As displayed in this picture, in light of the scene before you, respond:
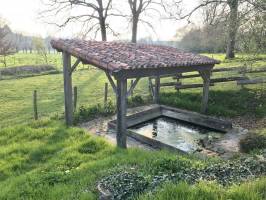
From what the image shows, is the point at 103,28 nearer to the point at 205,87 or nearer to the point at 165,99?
the point at 165,99

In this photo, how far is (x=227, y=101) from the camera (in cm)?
1499

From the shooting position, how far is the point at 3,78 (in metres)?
29.2

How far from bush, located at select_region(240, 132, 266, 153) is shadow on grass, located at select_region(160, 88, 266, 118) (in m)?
4.06

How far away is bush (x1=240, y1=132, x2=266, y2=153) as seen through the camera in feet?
30.5

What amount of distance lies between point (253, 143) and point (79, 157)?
5.39 meters

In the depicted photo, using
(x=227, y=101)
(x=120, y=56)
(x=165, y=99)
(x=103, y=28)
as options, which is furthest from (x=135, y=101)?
(x=103, y=28)

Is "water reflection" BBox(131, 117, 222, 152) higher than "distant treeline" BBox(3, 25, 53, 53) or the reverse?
the reverse

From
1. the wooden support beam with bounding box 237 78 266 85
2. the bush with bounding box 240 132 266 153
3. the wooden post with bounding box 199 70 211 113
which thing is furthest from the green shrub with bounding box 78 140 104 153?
the wooden support beam with bounding box 237 78 266 85

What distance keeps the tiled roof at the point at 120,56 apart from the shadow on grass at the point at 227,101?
2684mm

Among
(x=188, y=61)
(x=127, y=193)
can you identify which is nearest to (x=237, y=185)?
(x=127, y=193)

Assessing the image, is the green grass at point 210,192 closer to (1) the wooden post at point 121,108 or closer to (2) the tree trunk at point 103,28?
(1) the wooden post at point 121,108

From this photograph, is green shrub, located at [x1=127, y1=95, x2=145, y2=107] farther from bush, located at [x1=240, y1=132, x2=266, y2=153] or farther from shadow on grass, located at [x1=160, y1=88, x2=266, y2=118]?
bush, located at [x1=240, y1=132, x2=266, y2=153]

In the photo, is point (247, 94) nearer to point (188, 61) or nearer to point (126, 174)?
point (188, 61)

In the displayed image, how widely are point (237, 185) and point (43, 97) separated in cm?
1720
